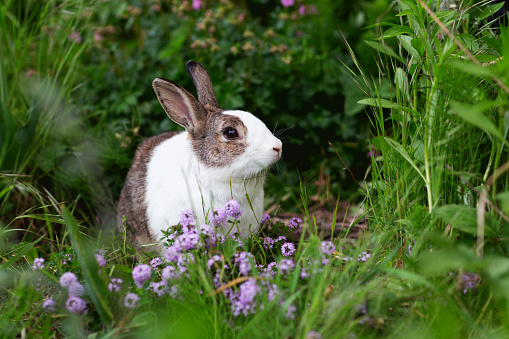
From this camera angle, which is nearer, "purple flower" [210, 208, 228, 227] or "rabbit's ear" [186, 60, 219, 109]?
"purple flower" [210, 208, 228, 227]

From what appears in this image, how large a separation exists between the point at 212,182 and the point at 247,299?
4.10 feet

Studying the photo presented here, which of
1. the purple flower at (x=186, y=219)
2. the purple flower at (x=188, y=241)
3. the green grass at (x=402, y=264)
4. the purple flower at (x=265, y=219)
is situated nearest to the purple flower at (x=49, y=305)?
the green grass at (x=402, y=264)

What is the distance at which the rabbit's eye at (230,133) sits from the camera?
316 centimetres

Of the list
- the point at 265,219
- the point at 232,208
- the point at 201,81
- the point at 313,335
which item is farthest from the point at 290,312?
the point at 201,81

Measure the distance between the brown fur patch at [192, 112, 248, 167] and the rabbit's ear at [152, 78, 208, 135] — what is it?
0.07 m

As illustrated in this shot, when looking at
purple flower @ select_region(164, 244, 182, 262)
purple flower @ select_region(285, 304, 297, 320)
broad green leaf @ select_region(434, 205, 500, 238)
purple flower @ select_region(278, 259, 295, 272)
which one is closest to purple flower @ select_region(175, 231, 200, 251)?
purple flower @ select_region(164, 244, 182, 262)

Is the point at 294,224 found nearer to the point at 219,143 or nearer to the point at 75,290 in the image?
the point at 219,143

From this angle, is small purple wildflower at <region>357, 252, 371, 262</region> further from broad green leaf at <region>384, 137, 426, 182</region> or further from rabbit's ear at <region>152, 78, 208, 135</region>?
rabbit's ear at <region>152, 78, 208, 135</region>

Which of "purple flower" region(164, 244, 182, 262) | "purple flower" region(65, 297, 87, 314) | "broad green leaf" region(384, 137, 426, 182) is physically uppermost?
"broad green leaf" region(384, 137, 426, 182)

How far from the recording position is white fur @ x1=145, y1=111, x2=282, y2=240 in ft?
10.0

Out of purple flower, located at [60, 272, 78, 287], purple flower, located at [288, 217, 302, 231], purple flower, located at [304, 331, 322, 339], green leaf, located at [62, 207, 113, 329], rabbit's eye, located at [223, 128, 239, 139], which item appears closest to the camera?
purple flower, located at [304, 331, 322, 339]

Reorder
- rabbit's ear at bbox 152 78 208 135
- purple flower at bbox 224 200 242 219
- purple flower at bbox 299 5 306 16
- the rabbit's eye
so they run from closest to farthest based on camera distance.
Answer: purple flower at bbox 224 200 242 219 → the rabbit's eye → rabbit's ear at bbox 152 78 208 135 → purple flower at bbox 299 5 306 16

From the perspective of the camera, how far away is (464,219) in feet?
7.07

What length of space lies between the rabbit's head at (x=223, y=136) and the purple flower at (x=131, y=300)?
112cm
